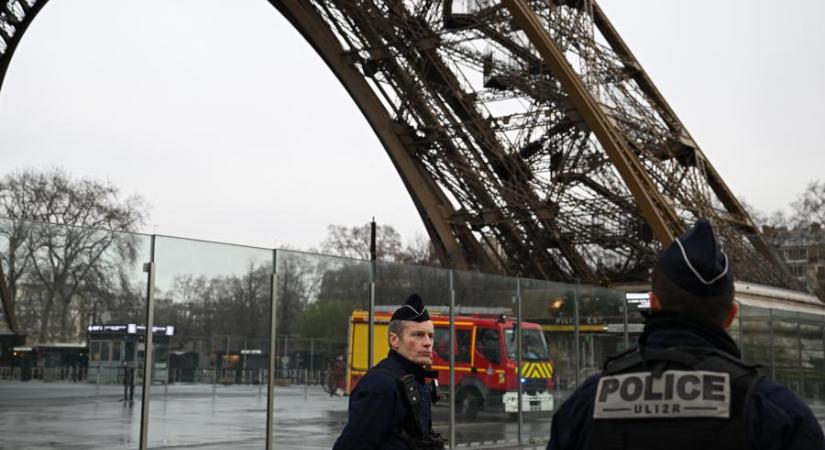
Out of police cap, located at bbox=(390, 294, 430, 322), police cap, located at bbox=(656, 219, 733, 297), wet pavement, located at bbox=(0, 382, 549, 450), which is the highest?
police cap, located at bbox=(390, 294, 430, 322)

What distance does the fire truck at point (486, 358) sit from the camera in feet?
48.0

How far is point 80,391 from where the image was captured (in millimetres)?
9789

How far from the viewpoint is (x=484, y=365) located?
15594mm

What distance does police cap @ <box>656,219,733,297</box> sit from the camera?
8.89 ft

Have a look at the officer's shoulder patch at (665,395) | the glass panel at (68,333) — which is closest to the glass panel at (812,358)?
the glass panel at (68,333)

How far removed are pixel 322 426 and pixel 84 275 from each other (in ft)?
12.2

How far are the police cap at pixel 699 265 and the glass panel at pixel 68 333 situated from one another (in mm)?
7662

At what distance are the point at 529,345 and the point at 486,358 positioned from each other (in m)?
1.18

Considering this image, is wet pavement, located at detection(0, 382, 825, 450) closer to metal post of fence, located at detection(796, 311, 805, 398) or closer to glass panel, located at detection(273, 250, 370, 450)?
glass panel, located at detection(273, 250, 370, 450)

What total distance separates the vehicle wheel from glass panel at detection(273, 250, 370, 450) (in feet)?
7.72

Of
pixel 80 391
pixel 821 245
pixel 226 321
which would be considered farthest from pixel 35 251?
pixel 821 245

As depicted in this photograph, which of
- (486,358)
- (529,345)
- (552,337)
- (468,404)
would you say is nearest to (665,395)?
(468,404)

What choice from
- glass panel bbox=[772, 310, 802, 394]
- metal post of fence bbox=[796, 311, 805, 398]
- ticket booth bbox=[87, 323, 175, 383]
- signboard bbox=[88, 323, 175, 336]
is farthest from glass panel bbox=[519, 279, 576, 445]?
metal post of fence bbox=[796, 311, 805, 398]

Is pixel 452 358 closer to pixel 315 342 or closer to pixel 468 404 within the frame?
pixel 468 404
